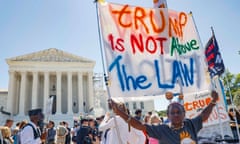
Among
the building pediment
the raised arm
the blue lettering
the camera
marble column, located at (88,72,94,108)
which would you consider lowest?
the camera

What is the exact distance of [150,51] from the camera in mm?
3070

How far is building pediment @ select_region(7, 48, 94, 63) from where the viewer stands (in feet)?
130

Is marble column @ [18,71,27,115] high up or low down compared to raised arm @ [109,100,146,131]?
up

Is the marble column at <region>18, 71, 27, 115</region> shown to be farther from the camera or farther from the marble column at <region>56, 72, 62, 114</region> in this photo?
the camera

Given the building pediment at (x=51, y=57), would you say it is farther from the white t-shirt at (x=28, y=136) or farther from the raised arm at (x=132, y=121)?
the raised arm at (x=132, y=121)

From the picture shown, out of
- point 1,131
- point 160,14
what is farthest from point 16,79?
point 160,14

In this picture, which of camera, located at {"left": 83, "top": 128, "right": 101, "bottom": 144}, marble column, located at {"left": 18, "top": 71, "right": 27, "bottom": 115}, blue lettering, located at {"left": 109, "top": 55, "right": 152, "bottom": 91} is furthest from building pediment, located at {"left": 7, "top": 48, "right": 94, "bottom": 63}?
blue lettering, located at {"left": 109, "top": 55, "right": 152, "bottom": 91}

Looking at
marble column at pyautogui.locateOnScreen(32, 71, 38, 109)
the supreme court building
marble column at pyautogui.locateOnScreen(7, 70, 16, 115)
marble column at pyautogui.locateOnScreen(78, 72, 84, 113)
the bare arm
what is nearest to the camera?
the bare arm

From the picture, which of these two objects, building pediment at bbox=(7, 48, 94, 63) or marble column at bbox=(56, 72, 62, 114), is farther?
building pediment at bbox=(7, 48, 94, 63)

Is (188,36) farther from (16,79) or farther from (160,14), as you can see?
(16,79)

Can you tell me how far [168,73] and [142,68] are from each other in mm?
415

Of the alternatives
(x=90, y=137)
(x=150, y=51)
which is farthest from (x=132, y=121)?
(x=90, y=137)

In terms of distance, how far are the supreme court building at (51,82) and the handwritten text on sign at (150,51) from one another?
3640cm

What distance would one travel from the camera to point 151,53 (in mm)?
3072
